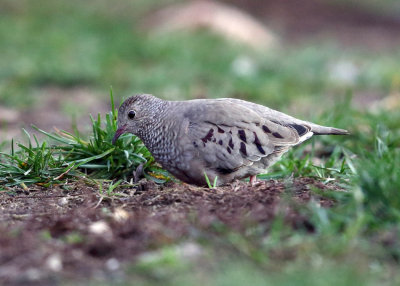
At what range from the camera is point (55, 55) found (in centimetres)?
1172

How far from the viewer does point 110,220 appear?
13.4ft

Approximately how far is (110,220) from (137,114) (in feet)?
5.06

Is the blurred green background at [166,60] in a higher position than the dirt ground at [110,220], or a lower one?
higher

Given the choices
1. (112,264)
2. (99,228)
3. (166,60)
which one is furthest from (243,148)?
(166,60)

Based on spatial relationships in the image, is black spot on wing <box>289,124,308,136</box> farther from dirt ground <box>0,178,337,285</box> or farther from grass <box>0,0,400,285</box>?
dirt ground <box>0,178,337,285</box>

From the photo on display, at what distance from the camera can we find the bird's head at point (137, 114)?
17.9 feet

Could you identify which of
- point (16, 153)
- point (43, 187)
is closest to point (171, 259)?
point (43, 187)

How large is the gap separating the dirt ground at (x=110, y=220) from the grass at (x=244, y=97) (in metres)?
0.14

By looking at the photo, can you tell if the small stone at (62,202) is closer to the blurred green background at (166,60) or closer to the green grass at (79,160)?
the green grass at (79,160)

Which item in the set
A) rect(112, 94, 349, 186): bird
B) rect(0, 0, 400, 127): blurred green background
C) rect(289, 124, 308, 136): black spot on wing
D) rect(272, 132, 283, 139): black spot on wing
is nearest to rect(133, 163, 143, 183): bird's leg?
rect(112, 94, 349, 186): bird

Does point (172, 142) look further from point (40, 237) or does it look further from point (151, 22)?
point (151, 22)

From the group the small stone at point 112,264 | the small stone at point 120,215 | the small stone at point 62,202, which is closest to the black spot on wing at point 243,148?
the small stone at point 120,215

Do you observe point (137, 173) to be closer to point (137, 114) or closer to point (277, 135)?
point (137, 114)

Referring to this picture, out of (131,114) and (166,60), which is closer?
(131,114)
